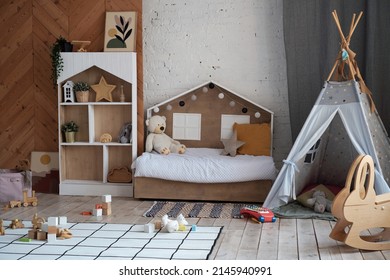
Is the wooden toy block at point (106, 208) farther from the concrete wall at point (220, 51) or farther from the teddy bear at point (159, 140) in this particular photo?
the concrete wall at point (220, 51)

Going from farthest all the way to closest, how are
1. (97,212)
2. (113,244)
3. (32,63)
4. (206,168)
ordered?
1. (32,63)
2. (206,168)
3. (97,212)
4. (113,244)

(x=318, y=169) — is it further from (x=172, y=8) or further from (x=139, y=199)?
(x=172, y=8)

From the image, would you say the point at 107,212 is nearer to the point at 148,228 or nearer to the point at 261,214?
the point at 148,228

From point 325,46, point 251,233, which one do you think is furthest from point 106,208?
point 325,46

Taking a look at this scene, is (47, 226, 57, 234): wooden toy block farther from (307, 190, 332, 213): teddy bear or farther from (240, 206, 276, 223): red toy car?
(307, 190, 332, 213): teddy bear

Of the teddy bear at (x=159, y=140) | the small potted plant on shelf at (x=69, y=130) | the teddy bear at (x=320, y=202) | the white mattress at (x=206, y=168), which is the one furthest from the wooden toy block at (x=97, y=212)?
the teddy bear at (x=320, y=202)

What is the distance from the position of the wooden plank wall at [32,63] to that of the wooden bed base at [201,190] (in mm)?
1199

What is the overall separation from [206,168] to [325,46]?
1.57 metres

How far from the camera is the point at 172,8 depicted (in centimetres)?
564

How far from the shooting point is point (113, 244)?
3549 millimetres

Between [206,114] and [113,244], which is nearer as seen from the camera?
[113,244]

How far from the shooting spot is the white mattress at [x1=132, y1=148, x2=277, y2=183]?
494 centimetres

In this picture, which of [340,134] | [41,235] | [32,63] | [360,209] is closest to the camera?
[360,209]
